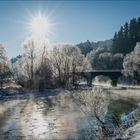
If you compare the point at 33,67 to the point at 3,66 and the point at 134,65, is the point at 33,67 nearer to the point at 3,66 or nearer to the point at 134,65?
the point at 3,66

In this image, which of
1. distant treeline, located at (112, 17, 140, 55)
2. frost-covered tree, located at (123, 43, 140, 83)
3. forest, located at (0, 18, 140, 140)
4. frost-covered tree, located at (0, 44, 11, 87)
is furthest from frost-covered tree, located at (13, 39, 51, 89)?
distant treeline, located at (112, 17, 140, 55)

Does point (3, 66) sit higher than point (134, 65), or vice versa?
point (134, 65)

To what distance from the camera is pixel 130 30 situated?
564 feet

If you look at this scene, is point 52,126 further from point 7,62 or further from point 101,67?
point 101,67

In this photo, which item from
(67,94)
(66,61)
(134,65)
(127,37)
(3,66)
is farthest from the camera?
(127,37)

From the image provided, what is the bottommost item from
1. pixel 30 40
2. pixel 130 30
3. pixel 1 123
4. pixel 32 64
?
pixel 1 123

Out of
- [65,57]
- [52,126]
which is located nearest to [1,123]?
[52,126]

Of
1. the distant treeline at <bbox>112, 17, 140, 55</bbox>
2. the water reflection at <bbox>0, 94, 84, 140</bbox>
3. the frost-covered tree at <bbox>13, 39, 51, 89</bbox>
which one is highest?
the distant treeline at <bbox>112, 17, 140, 55</bbox>

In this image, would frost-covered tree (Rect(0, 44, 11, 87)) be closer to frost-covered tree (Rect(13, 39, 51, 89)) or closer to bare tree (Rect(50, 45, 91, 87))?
frost-covered tree (Rect(13, 39, 51, 89))

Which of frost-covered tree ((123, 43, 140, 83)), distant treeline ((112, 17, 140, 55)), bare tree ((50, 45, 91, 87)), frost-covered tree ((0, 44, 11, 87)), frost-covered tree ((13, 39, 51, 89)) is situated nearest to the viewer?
frost-covered tree ((0, 44, 11, 87))

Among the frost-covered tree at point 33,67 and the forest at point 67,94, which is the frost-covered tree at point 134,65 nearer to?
the forest at point 67,94

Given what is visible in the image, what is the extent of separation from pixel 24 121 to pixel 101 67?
141 m

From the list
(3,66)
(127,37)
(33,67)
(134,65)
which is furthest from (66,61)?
(127,37)

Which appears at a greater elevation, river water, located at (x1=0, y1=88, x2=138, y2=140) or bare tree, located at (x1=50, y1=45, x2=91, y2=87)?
bare tree, located at (x1=50, y1=45, x2=91, y2=87)
